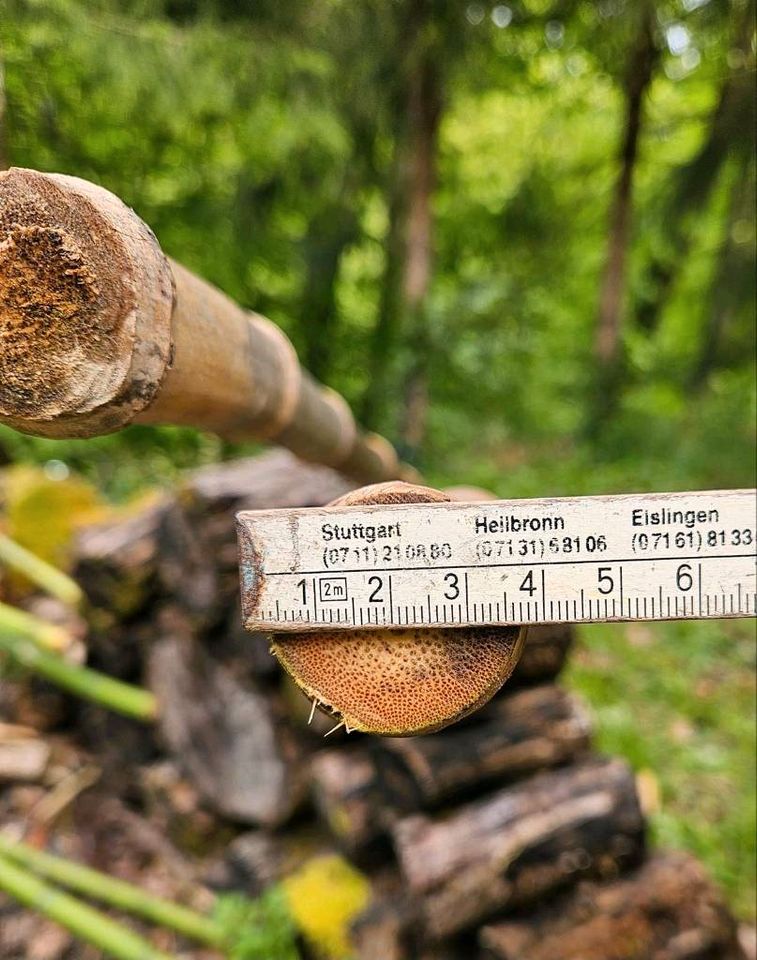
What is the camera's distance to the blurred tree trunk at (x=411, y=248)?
5078mm

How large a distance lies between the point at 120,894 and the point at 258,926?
540 mm

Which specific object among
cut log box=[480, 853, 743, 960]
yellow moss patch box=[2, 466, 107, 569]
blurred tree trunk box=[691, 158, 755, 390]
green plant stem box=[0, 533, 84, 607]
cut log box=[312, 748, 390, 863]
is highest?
blurred tree trunk box=[691, 158, 755, 390]

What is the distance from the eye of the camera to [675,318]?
840cm

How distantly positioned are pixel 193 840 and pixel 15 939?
28.0 inches

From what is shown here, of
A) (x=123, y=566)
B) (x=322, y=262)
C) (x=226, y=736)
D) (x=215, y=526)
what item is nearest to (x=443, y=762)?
(x=226, y=736)

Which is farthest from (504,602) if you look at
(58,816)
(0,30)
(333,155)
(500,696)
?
(333,155)

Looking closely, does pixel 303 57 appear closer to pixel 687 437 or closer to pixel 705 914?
pixel 705 914

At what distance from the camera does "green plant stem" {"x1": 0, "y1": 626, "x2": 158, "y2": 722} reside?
2949 mm

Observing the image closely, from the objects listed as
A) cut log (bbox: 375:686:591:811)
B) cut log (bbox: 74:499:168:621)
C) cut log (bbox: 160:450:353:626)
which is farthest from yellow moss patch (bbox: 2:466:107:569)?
cut log (bbox: 375:686:591:811)

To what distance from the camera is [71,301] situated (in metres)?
0.85

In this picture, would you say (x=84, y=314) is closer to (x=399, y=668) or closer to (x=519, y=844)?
(x=399, y=668)

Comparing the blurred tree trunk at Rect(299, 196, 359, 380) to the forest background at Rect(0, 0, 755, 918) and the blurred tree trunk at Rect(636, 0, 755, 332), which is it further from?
the blurred tree trunk at Rect(636, 0, 755, 332)

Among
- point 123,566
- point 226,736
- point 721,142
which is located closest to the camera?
point 226,736

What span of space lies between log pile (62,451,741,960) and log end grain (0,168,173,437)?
1.71 meters
